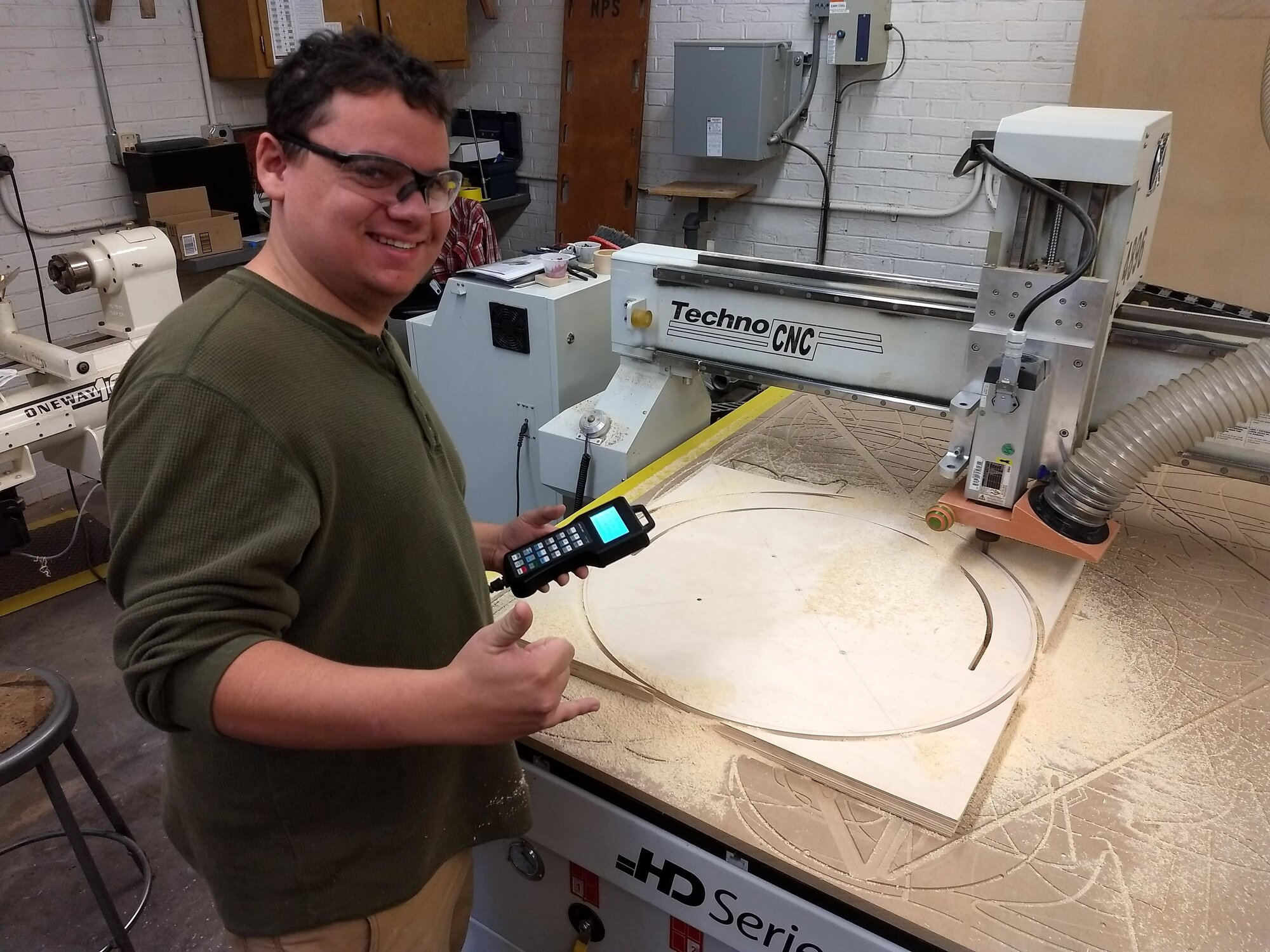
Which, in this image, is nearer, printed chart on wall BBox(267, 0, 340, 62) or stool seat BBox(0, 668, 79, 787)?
stool seat BBox(0, 668, 79, 787)

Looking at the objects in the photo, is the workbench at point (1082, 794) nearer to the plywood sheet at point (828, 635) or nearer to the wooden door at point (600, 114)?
the plywood sheet at point (828, 635)

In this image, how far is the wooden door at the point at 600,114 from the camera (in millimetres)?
4309

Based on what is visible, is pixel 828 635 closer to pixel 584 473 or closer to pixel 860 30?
pixel 584 473

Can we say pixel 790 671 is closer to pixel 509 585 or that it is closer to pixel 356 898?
pixel 509 585

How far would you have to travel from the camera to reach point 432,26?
439 centimetres

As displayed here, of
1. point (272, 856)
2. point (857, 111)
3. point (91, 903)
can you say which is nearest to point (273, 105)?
point (272, 856)

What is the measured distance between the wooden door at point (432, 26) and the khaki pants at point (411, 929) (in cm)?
394

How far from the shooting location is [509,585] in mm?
1101

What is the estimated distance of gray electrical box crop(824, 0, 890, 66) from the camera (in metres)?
3.57

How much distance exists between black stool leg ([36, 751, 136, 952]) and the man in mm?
763

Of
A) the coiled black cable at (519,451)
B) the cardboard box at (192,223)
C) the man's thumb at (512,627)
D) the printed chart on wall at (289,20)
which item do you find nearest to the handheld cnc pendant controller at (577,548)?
the man's thumb at (512,627)

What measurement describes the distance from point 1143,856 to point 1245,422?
0.63 m

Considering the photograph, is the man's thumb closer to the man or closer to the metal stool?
the man

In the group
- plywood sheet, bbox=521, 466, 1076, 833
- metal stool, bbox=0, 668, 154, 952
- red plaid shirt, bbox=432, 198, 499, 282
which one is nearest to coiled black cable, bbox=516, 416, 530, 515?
plywood sheet, bbox=521, 466, 1076, 833
